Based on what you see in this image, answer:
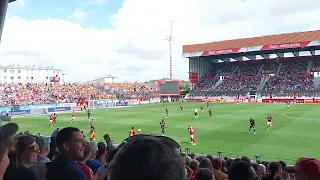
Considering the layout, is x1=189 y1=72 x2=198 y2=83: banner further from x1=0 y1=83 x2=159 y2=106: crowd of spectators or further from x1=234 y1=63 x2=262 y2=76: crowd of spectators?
x1=0 y1=83 x2=159 y2=106: crowd of spectators

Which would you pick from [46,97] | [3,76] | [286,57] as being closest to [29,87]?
[46,97]

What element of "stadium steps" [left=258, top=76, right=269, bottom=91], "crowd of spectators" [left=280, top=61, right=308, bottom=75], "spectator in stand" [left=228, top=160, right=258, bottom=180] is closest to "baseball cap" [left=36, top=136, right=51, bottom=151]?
"spectator in stand" [left=228, top=160, right=258, bottom=180]

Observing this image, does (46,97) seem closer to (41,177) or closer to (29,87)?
(29,87)

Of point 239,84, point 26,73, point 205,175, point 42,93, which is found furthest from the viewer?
point 26,73

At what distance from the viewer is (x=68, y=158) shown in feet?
12.5

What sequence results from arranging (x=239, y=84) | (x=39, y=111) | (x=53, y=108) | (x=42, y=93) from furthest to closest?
1. (x=239, y=84)
2. (x=42, y=93)
3. (x=53, y=108)
4. (x=39, y=111)

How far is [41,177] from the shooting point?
3766 millimetres

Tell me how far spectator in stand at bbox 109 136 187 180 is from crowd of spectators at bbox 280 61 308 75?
248 ft

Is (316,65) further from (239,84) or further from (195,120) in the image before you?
(195,120)

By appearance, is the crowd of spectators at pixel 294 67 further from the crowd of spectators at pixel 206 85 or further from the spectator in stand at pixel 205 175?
the spectator in stand at pixel 205 175

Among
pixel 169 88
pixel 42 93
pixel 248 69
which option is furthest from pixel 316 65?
pixel 42 93

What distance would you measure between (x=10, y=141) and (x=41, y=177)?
127 centimetres

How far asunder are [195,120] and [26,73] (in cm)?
12219

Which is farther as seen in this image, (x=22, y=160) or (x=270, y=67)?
(x=270, y=67)
